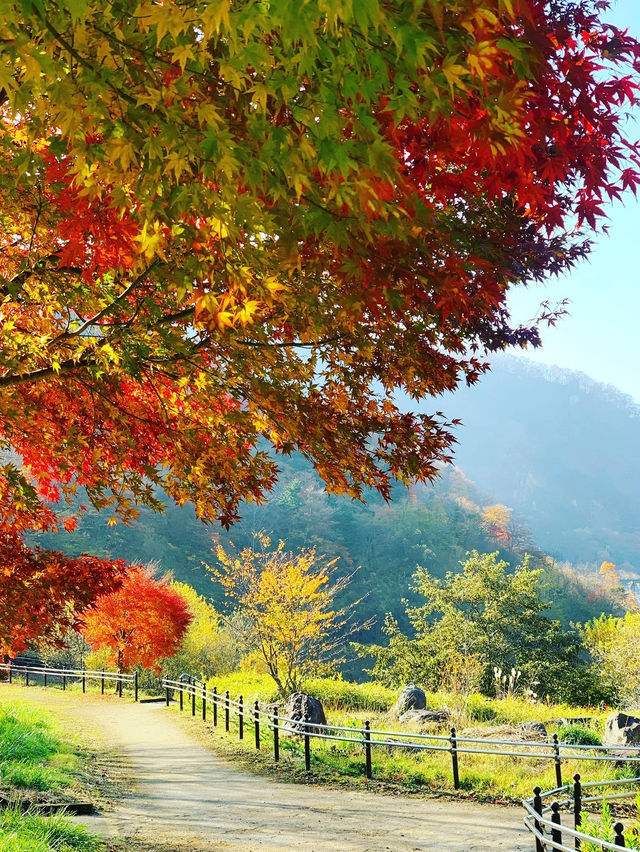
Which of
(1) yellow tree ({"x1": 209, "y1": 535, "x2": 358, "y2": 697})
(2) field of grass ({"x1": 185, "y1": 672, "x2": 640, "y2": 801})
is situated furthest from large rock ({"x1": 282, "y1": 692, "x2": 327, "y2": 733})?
(1) yellow tree ({"x1": 209, "y1": 535, "x2": 358, "y2": 697})

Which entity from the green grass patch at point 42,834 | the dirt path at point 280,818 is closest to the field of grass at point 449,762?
the dirt path at point 280,818

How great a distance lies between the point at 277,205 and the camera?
2967 millimetres

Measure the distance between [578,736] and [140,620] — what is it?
57.4ft

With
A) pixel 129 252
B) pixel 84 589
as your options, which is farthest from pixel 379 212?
pixel 84 589

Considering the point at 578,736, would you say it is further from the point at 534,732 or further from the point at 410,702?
the point at 410,702

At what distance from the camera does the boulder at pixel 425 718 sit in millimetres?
15359

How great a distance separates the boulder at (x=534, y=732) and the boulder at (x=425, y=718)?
1799 mm

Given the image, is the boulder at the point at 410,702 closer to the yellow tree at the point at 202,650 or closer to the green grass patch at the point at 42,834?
the green grass patch at the point at 42,834

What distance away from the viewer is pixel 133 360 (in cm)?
534

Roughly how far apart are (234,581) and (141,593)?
19.9 ft

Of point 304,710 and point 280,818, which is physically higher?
point 304,710

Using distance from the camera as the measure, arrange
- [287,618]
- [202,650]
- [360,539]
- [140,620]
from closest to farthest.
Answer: [287,618] < [140,620] < [202,650] < [360,539]

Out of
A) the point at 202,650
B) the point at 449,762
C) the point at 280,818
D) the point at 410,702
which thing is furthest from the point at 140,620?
the point at 280,818

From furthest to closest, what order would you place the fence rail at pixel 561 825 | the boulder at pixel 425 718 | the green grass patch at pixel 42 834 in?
the boulder at pixel 425 718 → the green grass patch at pixel 42 834 → the fence rail at pixel 561 825
